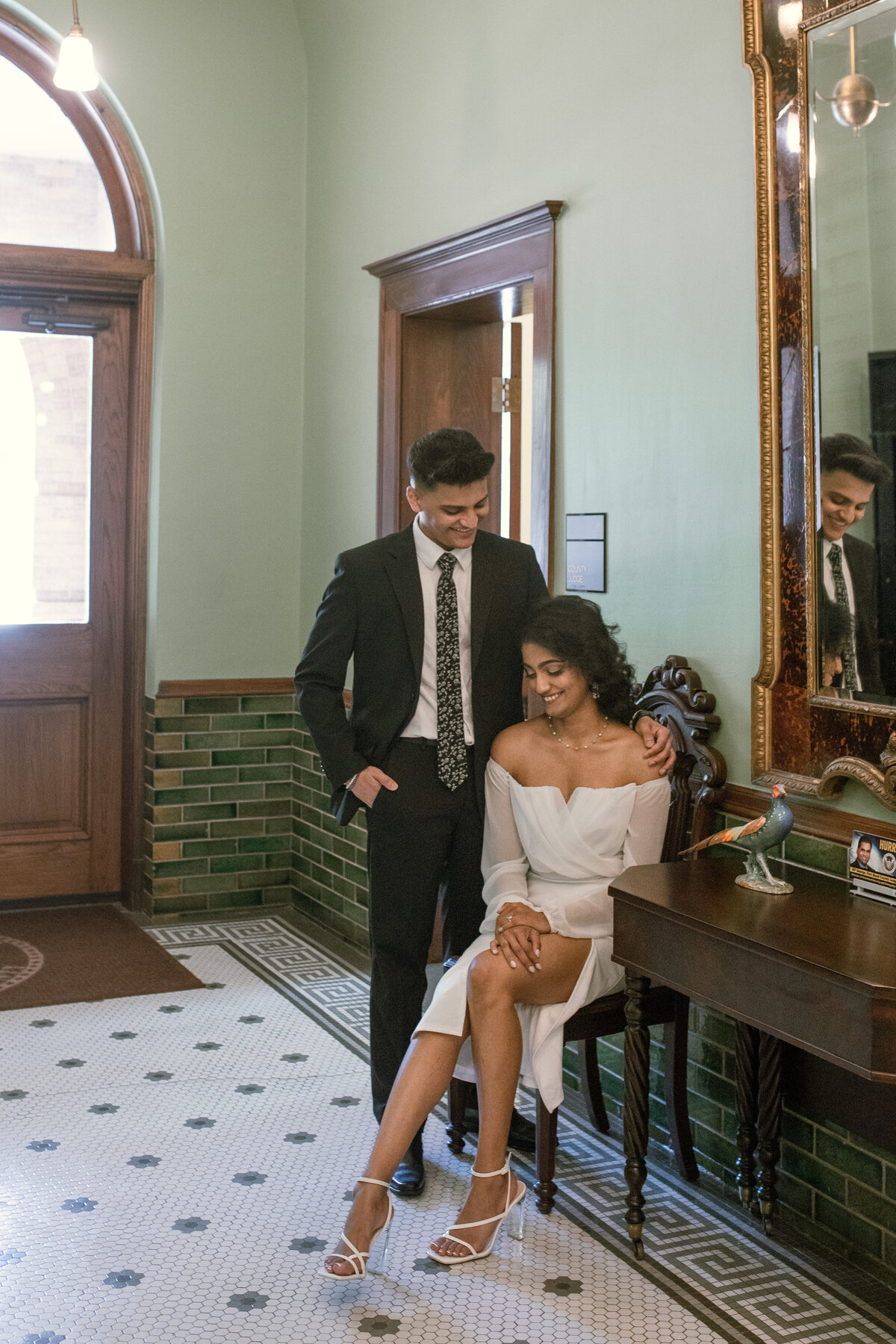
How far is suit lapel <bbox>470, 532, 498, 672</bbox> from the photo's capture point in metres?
3.19

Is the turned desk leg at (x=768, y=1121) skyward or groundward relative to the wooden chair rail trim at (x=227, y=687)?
groundward

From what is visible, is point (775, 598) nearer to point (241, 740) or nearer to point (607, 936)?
point (607, 936)

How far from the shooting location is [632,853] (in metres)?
3.03

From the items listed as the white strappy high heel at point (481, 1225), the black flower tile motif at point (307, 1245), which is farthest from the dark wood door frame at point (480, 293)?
the black flower tile motif at point (307, 1245)

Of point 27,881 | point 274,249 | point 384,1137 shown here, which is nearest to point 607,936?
point 384,1137

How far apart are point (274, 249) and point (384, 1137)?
4.03 metres

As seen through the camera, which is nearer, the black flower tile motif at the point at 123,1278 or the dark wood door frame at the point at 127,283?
the black flower tile motif at the point at 123,1278

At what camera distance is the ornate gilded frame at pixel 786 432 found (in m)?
2.89

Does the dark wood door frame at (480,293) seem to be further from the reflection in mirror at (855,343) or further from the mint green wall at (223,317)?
the reflection in mirror at (855,343)

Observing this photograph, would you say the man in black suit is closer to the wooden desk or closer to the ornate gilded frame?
the ornate gilded frame

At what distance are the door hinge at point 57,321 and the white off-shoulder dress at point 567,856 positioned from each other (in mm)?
3291

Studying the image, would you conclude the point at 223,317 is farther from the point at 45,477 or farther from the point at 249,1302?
the point at 249,1302

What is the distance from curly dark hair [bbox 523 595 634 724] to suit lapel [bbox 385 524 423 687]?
0.82 feet

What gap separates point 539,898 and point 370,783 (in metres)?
0.46
